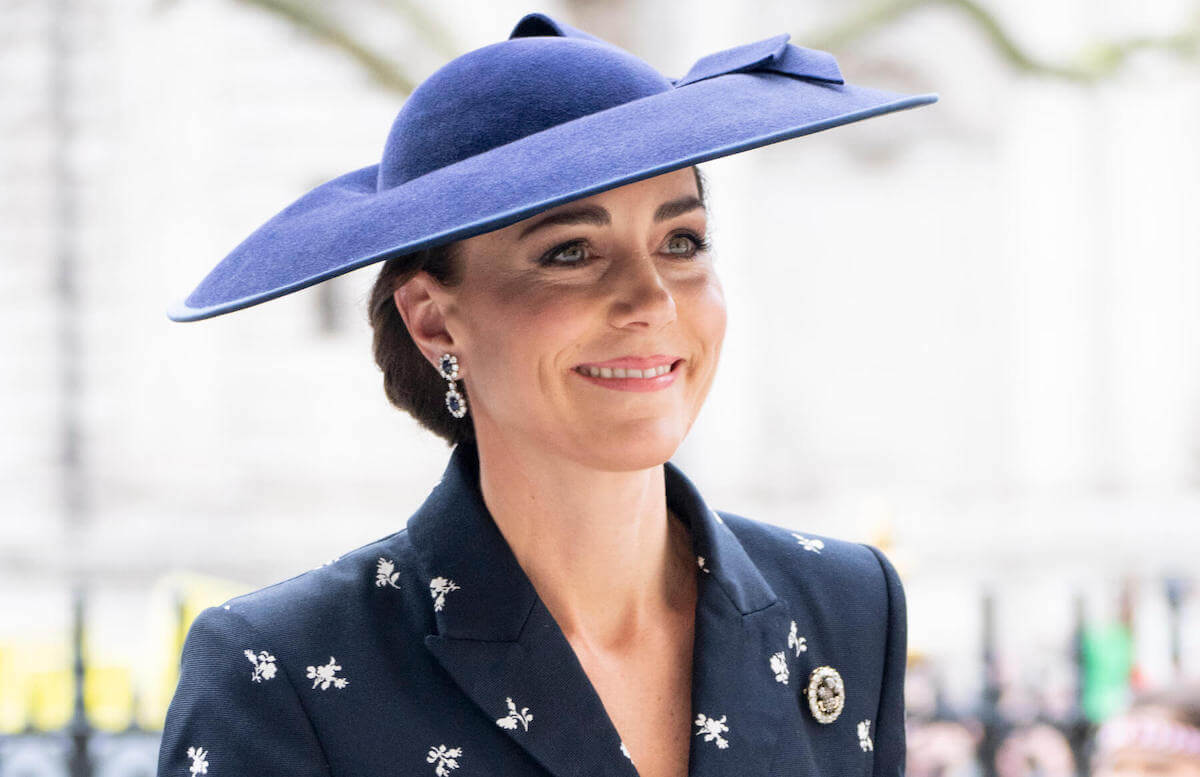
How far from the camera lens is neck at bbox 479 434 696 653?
1.43 meters

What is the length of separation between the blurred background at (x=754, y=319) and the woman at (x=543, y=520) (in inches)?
240

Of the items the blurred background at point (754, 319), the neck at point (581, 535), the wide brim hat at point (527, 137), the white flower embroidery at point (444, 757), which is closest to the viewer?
the wide brim hat at point (527, 137)

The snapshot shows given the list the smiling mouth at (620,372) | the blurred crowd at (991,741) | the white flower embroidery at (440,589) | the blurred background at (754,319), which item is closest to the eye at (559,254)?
the smiling mouth at (620,372)

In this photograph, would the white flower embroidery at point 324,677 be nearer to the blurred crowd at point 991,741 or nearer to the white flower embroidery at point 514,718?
the white flower embroidery at point 514,718

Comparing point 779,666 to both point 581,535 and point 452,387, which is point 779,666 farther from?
point 452,387

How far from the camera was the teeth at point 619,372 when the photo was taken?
1311 millimetres

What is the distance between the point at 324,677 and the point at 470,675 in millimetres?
141

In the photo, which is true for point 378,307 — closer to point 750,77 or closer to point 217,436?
point 750,77

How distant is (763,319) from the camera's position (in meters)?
9.13

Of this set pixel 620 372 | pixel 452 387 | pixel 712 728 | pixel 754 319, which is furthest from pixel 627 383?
pixel 754 319

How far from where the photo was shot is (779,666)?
1486mm

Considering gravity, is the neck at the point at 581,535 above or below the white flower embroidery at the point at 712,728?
above

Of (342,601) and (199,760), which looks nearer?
(199,760)

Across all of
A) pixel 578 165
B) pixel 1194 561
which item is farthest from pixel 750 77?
pixel 1194 561
